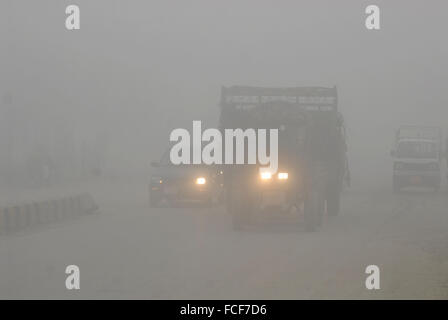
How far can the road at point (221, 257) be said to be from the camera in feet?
45.5

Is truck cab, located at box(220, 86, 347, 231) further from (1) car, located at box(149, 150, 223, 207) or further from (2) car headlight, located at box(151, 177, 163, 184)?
(2) car headlight, located at box(151, 177, 163, 184)

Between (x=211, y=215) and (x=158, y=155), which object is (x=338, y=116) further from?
(x=158, y=155)

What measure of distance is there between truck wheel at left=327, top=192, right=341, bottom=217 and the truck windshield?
14.9 metres

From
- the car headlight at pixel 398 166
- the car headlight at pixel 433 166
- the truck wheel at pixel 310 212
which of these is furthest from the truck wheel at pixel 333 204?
the car headlight at pixel 433 166

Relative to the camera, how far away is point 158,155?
8331 cm

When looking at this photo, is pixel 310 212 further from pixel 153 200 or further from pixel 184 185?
pixel 153 200

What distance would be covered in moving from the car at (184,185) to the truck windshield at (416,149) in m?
13.1

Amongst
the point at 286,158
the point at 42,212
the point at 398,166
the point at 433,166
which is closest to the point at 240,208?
the point at 286,158

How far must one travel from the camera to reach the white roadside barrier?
76.0 ft

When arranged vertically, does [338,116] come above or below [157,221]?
above

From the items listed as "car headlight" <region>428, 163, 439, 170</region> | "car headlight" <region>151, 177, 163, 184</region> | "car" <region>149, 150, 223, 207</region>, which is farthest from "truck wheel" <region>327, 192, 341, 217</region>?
"car headlight" <region>428, 163, 439, 170</region>
